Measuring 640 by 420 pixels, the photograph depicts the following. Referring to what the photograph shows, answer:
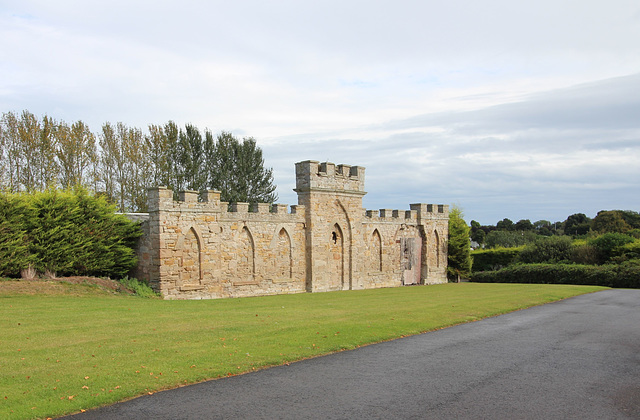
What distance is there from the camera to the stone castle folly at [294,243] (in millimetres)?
21859

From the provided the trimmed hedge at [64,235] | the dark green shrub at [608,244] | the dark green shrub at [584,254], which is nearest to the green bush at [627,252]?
the dark green shrub at [608,244]

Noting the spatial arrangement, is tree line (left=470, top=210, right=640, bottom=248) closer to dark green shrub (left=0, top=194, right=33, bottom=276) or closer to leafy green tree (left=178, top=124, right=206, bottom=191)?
leafy green tree (left=178, top=124, right=206, bottom=191)

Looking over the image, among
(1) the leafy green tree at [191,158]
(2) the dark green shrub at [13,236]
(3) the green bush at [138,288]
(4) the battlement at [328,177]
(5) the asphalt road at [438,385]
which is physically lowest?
(5) the asphalt road at [438,385]

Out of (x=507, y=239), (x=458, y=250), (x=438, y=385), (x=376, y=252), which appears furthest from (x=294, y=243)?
(x=507, y=239)

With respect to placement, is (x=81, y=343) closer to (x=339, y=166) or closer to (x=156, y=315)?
(x=156, y=315)

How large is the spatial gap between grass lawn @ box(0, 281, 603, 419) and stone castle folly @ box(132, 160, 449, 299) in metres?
3.16

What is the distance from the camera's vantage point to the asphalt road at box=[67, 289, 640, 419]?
23.3 feet

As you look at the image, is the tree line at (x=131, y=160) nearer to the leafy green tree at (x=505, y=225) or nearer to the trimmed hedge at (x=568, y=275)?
the trimmed hedge at (x=568, y=275)

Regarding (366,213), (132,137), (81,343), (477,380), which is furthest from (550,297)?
(132,137)

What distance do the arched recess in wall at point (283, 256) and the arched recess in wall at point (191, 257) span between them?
4.44m

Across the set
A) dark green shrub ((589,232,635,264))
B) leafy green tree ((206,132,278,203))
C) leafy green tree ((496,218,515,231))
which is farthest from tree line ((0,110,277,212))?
leafy green tree ((496,218,515,231))

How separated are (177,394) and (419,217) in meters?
28.3

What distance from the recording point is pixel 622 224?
63.1 m

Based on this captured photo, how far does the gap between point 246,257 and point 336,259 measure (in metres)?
6.03
